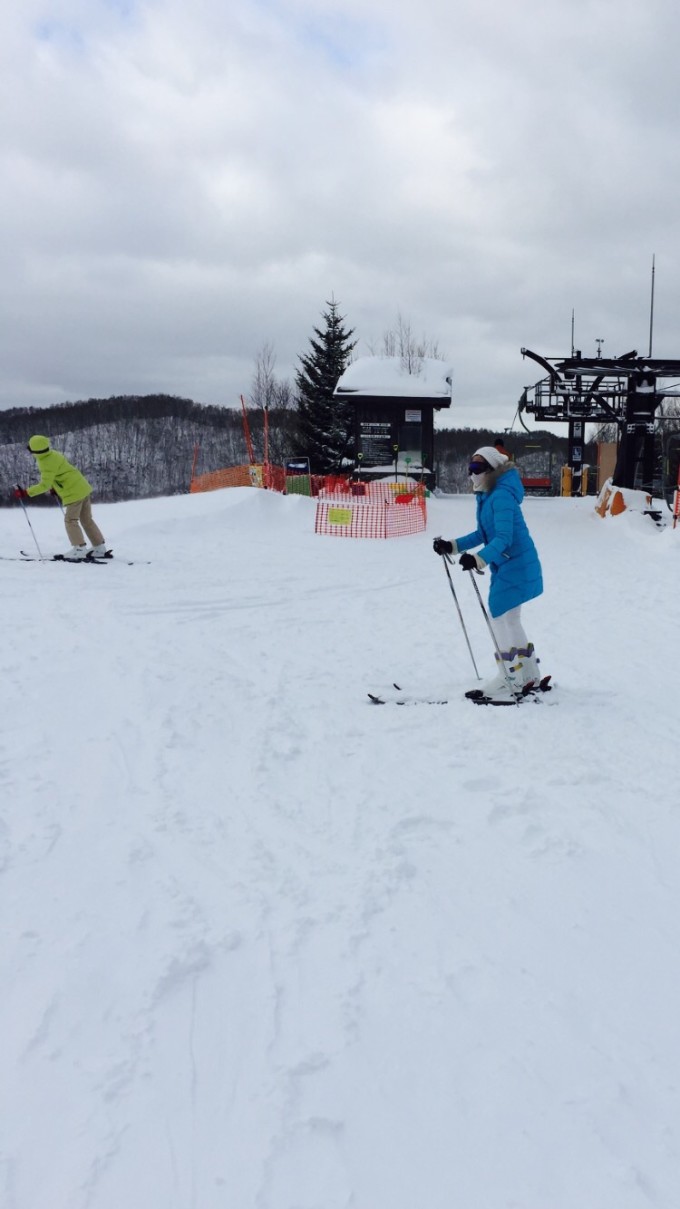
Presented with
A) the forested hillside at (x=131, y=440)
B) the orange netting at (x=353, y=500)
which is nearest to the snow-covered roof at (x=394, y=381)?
the orange netting at (x=353, y=500)

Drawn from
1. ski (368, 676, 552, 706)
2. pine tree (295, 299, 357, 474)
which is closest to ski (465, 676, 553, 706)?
ski (368, 676, 552, 706)

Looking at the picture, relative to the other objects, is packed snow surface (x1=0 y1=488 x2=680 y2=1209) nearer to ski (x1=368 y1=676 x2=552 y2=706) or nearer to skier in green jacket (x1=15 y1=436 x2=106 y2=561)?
ski (x1=368 y1=676 x2=552 y2=706)

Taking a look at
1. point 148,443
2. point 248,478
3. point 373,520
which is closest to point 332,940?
point 373,520

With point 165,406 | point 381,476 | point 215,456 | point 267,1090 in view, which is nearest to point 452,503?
point 381,476

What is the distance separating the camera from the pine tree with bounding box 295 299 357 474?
3366 centimetres

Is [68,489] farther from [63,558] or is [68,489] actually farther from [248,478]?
[248,478]

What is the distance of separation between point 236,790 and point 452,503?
20.1 meters

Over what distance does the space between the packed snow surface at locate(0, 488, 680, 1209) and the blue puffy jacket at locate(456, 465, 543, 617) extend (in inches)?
33.0

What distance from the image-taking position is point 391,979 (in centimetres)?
246

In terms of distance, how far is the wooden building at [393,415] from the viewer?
80.7 feet

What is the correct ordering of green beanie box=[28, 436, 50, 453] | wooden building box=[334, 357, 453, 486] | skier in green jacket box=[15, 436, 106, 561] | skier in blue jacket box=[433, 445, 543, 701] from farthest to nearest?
wooden building box=[334, 357, 453, 486], skier in green jacket box=[15, 436, 106, 561], green beanie box=[28, 436, 50, 453], skier in blue jacket box=[433, 445, 543, 701]

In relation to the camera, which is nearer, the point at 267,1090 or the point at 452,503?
the point at 267,1090

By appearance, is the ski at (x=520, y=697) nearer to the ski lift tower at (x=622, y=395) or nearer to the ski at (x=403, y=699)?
the ski at (x=403, y=699)

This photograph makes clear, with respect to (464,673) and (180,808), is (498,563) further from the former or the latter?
(180,808)
